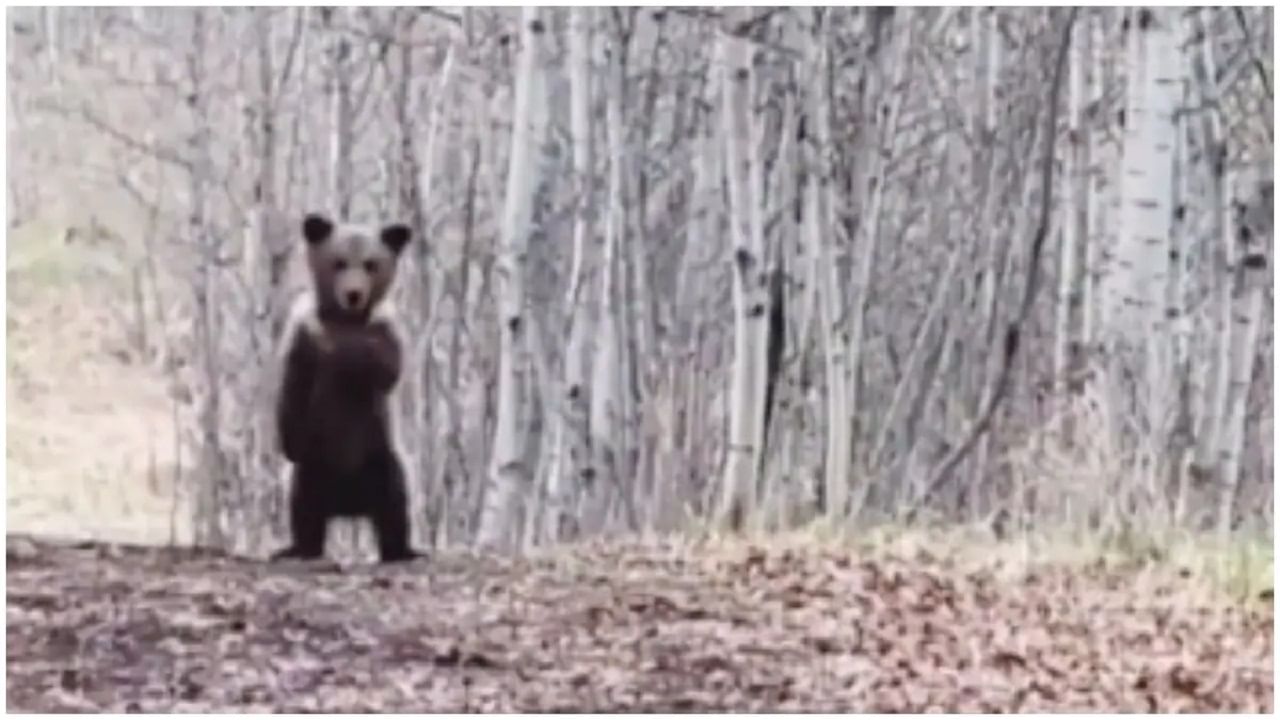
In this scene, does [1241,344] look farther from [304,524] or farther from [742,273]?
[304,524]

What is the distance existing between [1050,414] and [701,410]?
37 centimetres

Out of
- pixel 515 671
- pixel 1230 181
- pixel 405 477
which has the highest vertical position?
pixel 1230 181

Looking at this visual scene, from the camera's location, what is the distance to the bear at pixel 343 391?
2254mm

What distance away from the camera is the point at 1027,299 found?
2.31 meters

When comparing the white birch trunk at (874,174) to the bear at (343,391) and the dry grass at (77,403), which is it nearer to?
the bear at (343,391)

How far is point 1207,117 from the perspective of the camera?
90.0 inches

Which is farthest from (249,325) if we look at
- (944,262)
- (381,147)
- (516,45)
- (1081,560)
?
(1081,560)

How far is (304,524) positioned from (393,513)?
0.31 ft

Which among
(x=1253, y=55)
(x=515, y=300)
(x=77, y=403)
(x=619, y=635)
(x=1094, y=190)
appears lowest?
(x=619, y=635)

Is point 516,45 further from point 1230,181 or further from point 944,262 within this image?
point 1230,181

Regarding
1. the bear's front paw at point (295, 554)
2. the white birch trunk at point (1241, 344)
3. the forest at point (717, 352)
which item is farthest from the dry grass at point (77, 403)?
the white birch trunk at point (1241, 344)

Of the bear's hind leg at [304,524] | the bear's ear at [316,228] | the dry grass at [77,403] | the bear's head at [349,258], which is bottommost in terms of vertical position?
the bear's hind leg at [304,524]

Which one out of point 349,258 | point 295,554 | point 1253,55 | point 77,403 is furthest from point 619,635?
point 1253,55

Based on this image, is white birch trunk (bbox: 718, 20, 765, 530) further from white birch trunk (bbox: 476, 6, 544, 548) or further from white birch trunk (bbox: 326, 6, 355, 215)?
white birch trunk (bbox: 326, 6, 355, 215)
